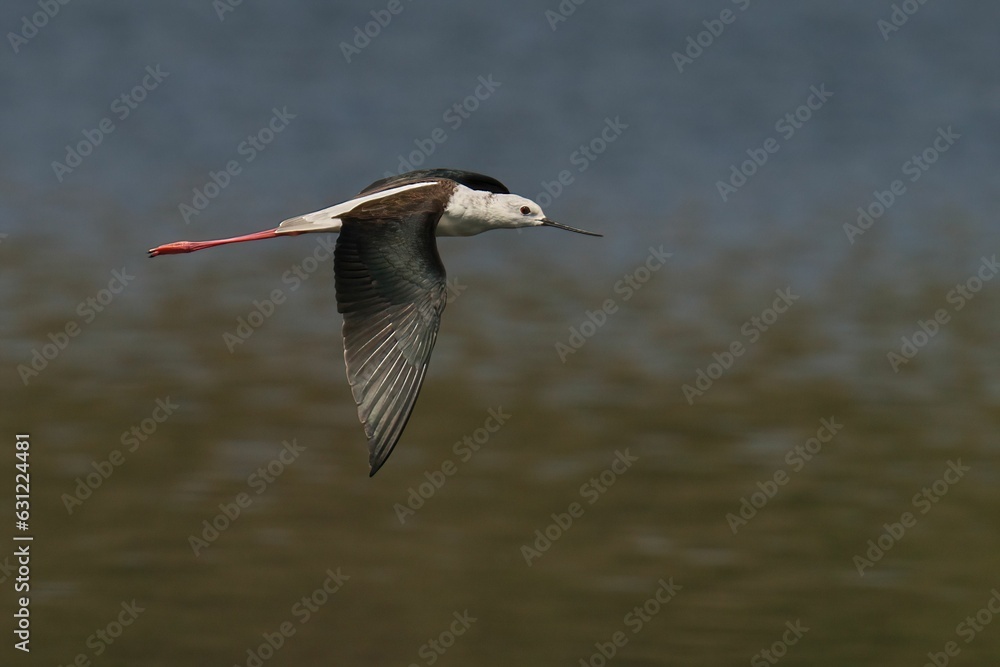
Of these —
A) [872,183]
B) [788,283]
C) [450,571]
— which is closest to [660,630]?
[450,571]

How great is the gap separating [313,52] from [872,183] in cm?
518

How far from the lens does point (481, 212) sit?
8.00 metres

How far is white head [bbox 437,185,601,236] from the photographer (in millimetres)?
7906

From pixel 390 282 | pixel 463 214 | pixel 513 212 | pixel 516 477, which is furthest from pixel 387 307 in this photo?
pixel 516 477

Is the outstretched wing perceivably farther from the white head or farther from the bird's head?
the bird's head

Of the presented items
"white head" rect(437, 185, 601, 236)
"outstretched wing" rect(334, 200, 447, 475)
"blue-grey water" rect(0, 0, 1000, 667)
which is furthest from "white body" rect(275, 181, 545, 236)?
"blue-grey water" rect(0, 0, 1000, 667)

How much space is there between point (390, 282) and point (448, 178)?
1108 mm

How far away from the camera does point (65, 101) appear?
1611 centimetres

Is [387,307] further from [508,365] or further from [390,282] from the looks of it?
[508,365]

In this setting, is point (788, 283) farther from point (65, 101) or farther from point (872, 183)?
point (65, 101)

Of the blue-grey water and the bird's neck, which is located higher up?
the bird's neck

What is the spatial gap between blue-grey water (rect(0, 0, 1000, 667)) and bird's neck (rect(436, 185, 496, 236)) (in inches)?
84.2

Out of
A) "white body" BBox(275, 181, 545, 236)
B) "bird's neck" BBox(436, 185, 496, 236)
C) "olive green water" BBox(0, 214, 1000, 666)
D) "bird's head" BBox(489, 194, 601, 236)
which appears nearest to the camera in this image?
"white body" BBox(275, 181, 545, 236)

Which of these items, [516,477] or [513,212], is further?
[516,477]
